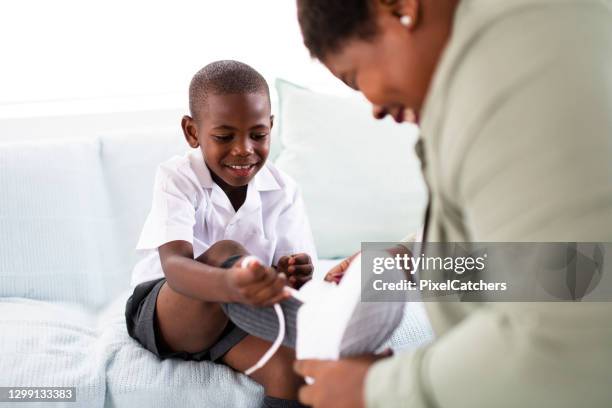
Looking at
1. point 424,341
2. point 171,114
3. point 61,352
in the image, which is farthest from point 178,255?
point 171,114

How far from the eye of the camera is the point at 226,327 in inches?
46.3

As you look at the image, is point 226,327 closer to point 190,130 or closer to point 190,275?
point 190,275

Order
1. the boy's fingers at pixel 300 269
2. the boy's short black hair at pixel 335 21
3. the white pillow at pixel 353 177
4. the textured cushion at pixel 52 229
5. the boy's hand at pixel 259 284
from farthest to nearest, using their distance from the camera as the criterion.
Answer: the white pillow at pixel 353 177 → the textured cushion at pixel 52 229 → the boy's fingers at pixel 300 269 → the boy's hand at pixel 259 284 → the boy's short black hair at pixel 335 21

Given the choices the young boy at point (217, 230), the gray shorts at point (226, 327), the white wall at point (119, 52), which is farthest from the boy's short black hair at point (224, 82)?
the white wall at point (119, 52)

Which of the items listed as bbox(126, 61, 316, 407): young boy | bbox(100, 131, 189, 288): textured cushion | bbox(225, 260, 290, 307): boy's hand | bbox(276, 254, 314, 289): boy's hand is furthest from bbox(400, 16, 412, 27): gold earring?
bbox(100, 131, 189, 288): textured cushion

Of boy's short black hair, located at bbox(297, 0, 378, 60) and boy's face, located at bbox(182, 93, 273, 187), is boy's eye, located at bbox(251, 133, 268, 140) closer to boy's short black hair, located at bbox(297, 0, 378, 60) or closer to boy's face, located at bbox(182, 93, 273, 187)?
boy's face, located at bbox(182, 93, 273, 187)

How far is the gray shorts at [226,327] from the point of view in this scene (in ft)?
3.04

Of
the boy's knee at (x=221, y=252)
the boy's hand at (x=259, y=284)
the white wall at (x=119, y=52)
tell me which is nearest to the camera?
the boy's hand at (x=259, y=284)

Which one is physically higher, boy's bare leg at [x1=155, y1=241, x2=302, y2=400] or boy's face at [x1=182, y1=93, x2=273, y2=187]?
boy's face at [x1=182, y1=93, x2=273, y2=187]

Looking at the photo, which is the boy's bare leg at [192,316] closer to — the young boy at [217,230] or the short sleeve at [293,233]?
the young boy at [217,230]

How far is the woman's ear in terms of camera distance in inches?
26.6

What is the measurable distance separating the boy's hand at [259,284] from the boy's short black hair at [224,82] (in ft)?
1.62

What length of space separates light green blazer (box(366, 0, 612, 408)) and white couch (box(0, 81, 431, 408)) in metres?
0.69

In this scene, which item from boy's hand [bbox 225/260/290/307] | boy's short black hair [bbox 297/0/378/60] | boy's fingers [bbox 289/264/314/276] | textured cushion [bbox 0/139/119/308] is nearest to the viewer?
boy's short black hair [bbox 297/0/378/60]
